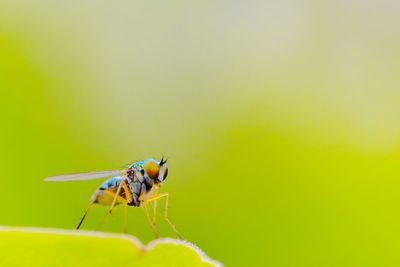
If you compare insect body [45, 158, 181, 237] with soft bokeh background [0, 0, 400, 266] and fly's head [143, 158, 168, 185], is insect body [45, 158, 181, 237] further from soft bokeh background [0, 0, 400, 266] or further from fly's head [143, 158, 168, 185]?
soft bokeh background [0, 0, 400, 266]

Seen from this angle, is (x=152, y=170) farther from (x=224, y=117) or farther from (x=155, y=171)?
(x=224, y=117)

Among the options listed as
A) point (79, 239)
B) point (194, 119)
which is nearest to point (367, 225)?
point (194, 119)

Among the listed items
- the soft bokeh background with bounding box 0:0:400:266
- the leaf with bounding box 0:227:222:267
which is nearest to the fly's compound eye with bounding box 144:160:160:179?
the soft bokeh background with bounding box 0:0:400:266

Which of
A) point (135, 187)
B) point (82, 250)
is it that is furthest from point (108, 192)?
point (82, 250)

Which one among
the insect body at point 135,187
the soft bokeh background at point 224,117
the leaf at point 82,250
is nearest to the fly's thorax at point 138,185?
the insect body at point 135,187

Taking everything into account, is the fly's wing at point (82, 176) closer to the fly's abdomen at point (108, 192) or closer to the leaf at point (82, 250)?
the fly's abdomen at point (108, 192)

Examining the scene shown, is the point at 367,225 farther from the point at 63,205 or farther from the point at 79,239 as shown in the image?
the point at 79,239
